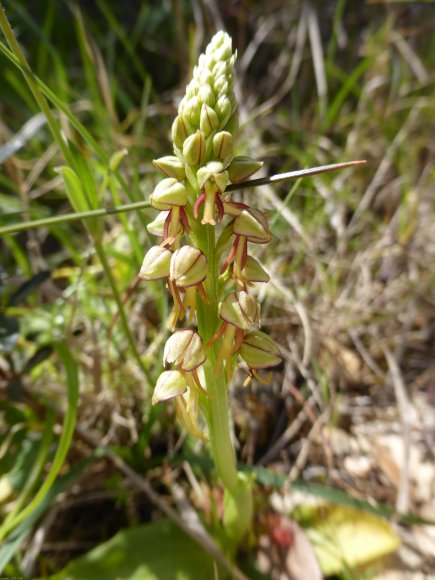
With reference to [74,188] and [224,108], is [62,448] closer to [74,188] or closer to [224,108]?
[74,188]

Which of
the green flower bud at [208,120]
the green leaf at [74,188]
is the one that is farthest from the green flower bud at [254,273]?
the green leaf at [74,188]

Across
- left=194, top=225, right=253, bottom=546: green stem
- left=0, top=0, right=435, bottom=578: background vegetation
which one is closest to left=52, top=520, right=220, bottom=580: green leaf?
left=0, top=0, right=435, bottom=578: background vegetation

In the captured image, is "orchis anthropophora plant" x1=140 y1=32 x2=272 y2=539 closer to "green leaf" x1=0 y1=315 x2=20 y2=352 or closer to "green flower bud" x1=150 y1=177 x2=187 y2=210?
"green flower bud" x1=150 y1=177 x2=187 y2=210

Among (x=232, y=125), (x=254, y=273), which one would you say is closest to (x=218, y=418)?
(x=254, y=273)

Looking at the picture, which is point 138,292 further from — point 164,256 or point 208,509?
point 164,256

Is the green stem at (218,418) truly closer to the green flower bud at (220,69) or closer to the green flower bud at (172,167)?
the green flower bud at (172,167)

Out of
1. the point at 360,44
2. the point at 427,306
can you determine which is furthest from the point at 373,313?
the point at 360,44
